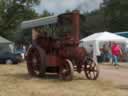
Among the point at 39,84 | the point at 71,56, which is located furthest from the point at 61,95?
the point at 71,56

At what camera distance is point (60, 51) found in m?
19.6

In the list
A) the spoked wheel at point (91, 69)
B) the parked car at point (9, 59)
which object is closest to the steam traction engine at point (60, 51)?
the spoked wheel at point (91, 69)

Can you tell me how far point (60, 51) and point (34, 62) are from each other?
1.73 meters

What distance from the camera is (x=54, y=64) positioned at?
64.8ft

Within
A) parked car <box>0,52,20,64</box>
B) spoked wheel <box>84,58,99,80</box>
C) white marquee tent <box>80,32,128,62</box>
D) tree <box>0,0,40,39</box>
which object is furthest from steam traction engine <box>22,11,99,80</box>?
tree <box>0,0,40,39</box>

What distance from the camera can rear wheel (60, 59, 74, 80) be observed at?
18516 mm

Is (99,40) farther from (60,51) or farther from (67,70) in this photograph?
(67,70)

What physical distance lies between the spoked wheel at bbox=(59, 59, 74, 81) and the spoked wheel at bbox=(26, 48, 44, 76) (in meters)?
1.22

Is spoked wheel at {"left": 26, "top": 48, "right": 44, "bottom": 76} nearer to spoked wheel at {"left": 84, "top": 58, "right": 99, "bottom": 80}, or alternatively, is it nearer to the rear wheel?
the rear wheel

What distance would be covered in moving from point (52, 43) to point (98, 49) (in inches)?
723

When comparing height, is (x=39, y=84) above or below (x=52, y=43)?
below

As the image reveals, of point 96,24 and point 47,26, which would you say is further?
point 96,24

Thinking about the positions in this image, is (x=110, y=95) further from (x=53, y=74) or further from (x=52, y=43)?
(x=53, y=74)

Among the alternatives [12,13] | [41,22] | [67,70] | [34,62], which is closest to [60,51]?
[67,70]
